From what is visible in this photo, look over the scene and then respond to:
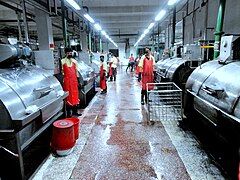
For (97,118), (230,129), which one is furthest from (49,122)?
(230,129)

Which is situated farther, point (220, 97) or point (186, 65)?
point (186, 65)

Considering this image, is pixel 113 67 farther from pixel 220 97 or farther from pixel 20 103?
pixel 20 103

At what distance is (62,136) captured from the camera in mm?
2756

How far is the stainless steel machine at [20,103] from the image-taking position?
207 centimetres

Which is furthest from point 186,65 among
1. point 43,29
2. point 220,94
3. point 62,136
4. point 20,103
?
point 43,29

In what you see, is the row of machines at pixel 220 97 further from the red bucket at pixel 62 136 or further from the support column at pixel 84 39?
the support column at pixel 84 39

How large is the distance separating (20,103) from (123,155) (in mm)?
1525

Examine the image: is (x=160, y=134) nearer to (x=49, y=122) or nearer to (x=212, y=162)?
(x=212, y=162)

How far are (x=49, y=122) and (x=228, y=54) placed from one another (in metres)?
2.77

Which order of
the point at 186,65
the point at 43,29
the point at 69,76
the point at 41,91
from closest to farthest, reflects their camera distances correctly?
the point at 41,91
the point at 69,76
the point at 186,65
the point at 43,29

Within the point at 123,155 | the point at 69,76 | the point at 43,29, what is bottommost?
the point at 123,155

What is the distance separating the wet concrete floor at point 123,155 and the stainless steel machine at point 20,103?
1.72ft

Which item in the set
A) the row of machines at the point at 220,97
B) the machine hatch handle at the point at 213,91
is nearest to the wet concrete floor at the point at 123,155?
the row of machines at the point at 220,97

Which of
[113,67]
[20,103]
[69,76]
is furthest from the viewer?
[113,67]
